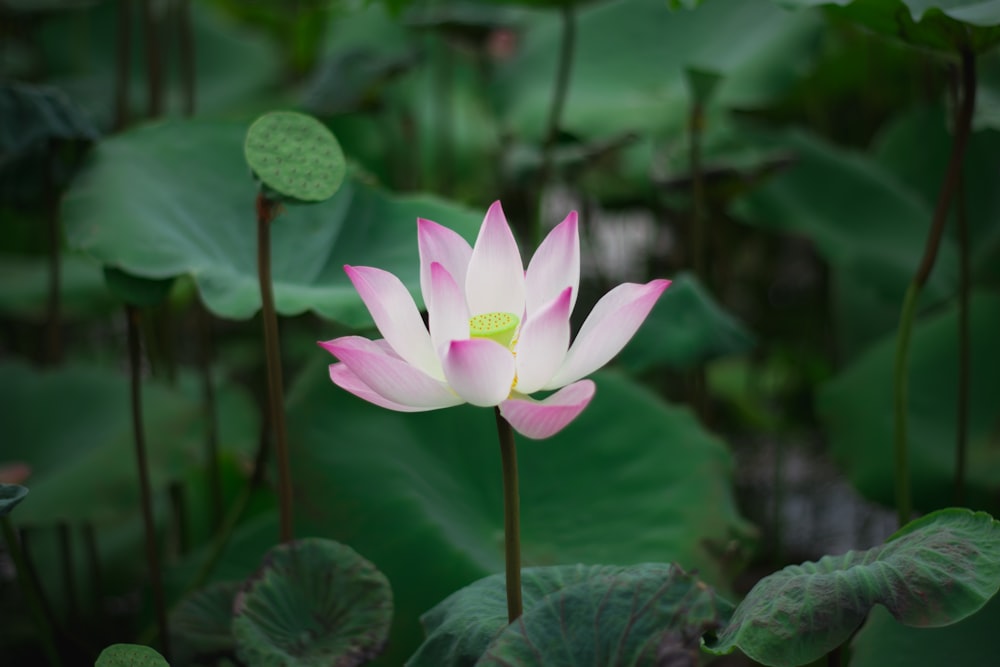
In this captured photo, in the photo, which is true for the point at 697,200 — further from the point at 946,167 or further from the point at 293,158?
the point at 293,158

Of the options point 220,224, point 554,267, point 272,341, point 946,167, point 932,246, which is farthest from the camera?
point 946,167

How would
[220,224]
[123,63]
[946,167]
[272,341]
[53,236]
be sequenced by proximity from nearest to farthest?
[272,341] < [220,224] < [53,236] < [123,63] < [946,167]

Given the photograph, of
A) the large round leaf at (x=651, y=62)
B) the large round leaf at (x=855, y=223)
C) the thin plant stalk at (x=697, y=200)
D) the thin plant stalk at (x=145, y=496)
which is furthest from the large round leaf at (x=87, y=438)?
the large round leaf at (x=855, y=223)

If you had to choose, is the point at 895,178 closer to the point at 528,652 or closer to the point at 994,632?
Result: the point at 994,632

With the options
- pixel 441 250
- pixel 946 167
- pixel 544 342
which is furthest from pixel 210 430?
pixel 946 167

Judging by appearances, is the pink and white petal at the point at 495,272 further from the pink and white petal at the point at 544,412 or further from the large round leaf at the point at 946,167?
the large round leaf at the point at 946,167

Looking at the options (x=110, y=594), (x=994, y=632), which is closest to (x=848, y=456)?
(x=994, y=632)

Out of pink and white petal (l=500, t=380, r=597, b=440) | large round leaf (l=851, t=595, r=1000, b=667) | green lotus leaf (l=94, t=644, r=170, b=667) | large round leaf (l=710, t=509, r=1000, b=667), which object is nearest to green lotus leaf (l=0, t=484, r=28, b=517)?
green lotus leaf (l=94, t=644, r=170, b=667)
